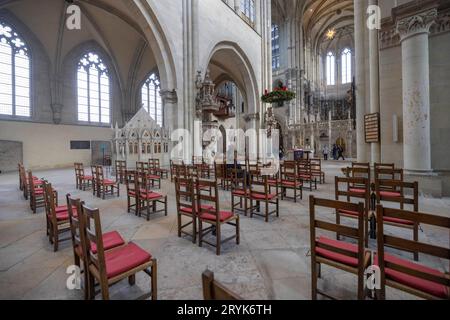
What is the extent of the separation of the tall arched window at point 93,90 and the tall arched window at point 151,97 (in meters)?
3.42

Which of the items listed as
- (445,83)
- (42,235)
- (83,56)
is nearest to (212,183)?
(42,235)

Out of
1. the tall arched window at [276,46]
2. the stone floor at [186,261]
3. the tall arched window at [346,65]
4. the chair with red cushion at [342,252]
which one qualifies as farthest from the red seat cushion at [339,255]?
the tall arched window at [346,65]

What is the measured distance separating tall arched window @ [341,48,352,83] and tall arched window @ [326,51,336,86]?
3.89ft

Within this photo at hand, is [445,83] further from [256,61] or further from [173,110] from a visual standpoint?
[256,61]

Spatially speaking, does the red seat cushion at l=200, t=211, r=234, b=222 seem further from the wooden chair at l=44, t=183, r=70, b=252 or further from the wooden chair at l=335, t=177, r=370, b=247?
the wooden chair at l=44, t=183, r=70, b=252

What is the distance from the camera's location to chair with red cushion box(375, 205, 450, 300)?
1394 mm

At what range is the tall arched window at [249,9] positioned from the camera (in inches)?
622

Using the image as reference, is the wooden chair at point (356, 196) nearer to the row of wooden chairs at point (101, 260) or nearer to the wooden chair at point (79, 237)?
the row of wooden chairs at point (101, 260)

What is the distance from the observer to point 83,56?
16.7m

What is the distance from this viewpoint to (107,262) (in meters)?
1.86

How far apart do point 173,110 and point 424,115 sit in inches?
359

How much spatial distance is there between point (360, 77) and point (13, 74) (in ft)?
61.7

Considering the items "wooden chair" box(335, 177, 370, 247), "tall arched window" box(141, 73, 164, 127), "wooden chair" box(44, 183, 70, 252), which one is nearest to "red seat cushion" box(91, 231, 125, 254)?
"wooden chair" box(44, 183, 70, 252)

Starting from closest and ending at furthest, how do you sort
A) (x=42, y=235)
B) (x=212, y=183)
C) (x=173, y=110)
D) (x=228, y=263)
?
(x=228, y=263) → (x=212, y=183) → (x=42, y=235) → (x=173, y=110)
